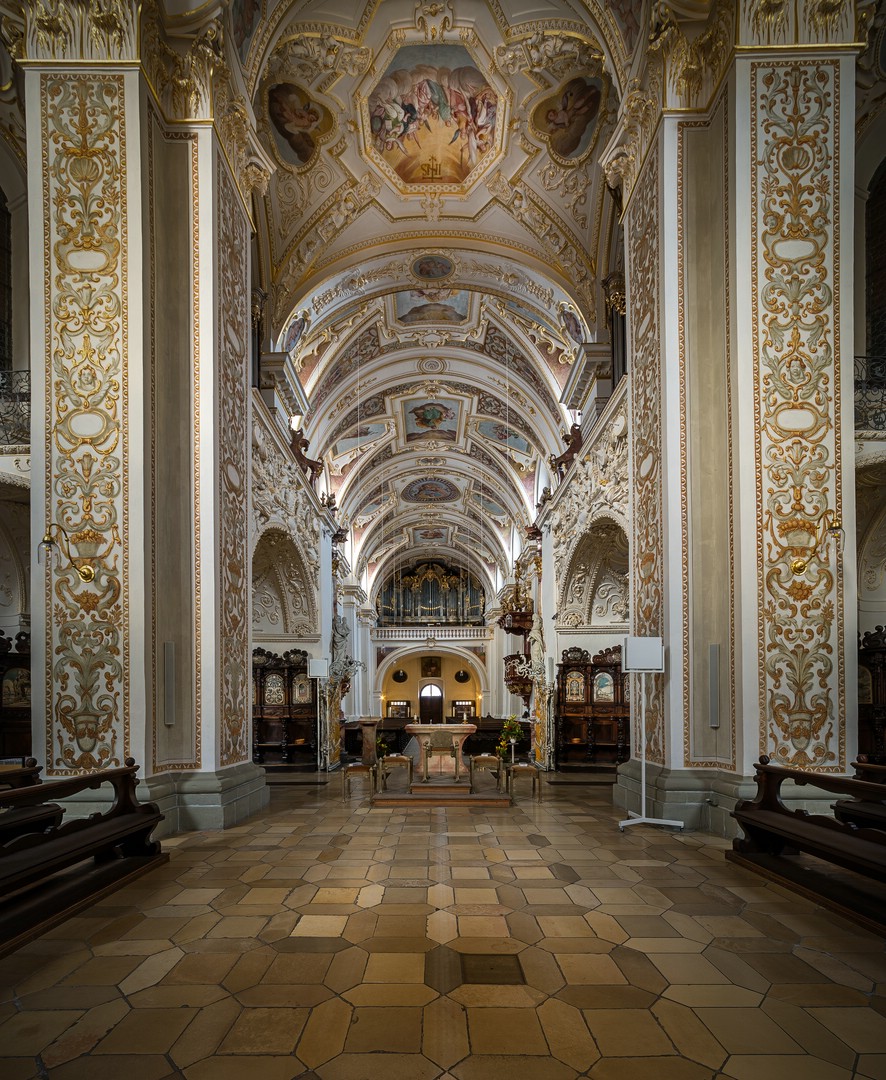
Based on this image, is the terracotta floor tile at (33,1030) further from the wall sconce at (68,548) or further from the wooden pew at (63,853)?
the wall sconce at (68,548)

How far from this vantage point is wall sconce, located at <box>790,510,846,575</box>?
671 centimetres

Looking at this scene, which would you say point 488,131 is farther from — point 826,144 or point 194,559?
point 194,559

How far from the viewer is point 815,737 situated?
660 centimetres

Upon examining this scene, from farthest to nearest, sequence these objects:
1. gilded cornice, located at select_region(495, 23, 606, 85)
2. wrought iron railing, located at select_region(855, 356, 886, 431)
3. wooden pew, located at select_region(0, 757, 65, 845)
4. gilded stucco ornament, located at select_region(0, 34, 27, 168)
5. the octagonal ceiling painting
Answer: the octagonal ceiling painting → gilded cornice, located at select_region(495, 23, 606, 85) → gilded stucco ornament, located at select_region(0, 34, 27, 168) → wrought iron railing, located at select_region(855, 356, 886, 431) → wooden pew, located at select_region(0, 757, 65, 845)

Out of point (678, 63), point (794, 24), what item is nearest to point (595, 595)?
point (678, 63)

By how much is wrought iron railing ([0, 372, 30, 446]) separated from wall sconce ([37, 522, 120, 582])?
2669mm

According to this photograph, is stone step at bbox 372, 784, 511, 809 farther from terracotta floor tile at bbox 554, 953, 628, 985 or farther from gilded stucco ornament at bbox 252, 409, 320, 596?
terracotta floor tile at bbox 554, 953, 628, 985

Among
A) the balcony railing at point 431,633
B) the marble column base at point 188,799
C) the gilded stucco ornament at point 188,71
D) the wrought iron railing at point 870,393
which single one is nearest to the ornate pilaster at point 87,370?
the marble column base at point 188,799

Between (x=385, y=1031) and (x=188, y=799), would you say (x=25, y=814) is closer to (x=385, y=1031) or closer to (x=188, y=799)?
(x=188, y=799)

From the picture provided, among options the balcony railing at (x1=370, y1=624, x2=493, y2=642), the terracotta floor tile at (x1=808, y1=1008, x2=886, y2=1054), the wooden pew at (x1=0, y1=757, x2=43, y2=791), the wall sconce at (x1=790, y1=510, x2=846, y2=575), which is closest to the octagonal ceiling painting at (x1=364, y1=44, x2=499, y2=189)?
the wall sconce at (x1=790, y1=510, x2=846, y2=575)

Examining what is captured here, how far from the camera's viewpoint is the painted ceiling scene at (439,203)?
386 inches

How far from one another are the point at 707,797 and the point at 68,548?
20.9ft

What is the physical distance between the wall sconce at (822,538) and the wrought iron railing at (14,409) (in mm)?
8555

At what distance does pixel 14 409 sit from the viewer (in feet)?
29.8
